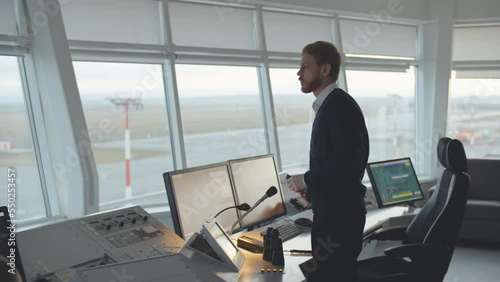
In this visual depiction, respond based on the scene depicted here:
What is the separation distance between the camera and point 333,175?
233 cm

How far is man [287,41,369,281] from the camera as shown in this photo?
7.64 feet

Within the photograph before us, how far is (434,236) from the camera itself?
2848 millimetres

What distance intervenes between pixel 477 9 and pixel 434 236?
445 centimetres

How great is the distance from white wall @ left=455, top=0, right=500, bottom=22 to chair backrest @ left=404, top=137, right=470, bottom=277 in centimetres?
380

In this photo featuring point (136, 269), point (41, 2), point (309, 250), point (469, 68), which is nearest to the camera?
point (136, 269)

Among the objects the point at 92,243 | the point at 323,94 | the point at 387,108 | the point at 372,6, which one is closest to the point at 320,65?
the point at 323,94

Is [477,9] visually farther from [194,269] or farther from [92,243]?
[92,243]

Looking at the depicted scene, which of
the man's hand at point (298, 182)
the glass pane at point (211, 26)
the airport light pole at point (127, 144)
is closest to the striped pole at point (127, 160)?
the airport light pole at point (127, 144)

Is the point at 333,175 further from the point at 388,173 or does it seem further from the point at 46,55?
the point at 46,55

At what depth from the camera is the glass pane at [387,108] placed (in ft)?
20.4

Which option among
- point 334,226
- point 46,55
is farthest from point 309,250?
point 46,55

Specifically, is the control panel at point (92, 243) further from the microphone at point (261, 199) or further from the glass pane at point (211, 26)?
the glass pane at point (211, 26)

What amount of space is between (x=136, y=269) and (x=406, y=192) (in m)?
2.87

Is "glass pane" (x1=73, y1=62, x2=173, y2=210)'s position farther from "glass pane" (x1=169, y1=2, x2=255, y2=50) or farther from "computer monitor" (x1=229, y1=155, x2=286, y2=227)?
"computer monitor" (x1=229, y1=155, x2=286, y2=227)
